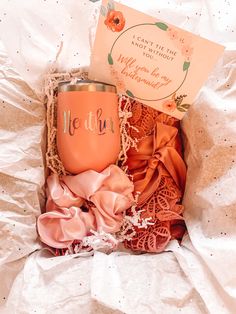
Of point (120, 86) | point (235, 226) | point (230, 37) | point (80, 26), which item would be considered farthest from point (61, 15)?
point (235, 226)

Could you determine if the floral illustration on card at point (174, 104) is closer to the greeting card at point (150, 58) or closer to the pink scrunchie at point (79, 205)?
the greeting card at point (150, 58)

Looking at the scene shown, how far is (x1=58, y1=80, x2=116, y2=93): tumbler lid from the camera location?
2.24 ft

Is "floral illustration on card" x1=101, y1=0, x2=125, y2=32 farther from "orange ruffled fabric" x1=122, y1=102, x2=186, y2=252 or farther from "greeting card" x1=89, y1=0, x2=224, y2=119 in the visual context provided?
"orange ruffled fabric" x1=122, y1=102, x2=186, y2=252

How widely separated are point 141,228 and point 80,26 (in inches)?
13.6

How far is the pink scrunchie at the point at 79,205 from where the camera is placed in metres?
0.70

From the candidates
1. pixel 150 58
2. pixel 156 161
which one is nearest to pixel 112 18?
pixel 150 58

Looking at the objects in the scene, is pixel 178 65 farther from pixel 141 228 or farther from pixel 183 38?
pixel 141 228

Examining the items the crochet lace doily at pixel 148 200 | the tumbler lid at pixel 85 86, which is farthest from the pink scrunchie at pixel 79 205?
the tumbler lid at pixel 85 86

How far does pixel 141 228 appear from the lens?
0.74 m

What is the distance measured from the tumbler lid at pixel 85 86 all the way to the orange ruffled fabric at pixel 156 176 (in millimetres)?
79

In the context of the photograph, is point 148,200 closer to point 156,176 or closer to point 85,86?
point 156,176

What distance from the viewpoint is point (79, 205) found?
74 centimetres

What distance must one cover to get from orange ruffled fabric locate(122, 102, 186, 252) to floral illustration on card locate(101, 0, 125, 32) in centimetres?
14

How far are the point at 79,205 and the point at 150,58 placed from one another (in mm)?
265
